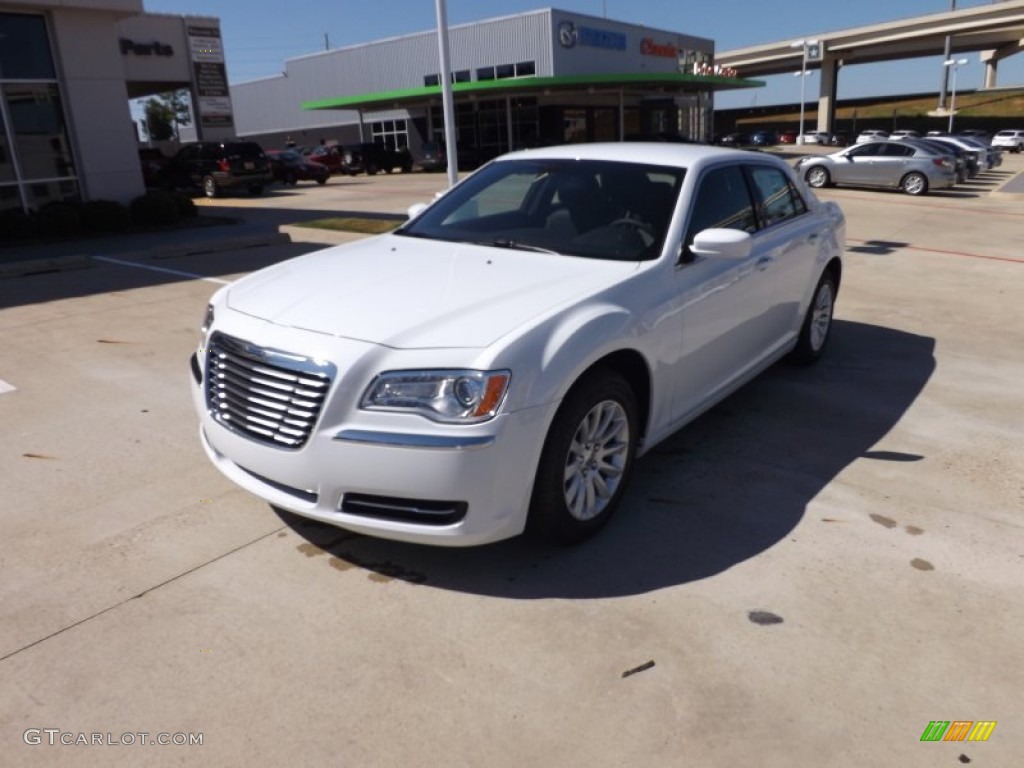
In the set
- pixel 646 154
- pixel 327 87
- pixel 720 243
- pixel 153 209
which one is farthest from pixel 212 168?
pixel 327 87

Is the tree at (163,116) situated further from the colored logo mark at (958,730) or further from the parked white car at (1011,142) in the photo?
the colored logo mark at (958,730)

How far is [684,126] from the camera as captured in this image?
182 feet

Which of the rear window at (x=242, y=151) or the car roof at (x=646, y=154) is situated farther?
the rear window at (x=242, y=151)

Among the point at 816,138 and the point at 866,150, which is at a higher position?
the point at 866,150

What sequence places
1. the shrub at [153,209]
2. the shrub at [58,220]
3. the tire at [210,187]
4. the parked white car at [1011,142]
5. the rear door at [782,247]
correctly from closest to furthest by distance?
the rear door at [782,247] < the shrub at [58,220] < the shrub at [153,209] < the tire at [210,187] < the parked white car at [1011,142]

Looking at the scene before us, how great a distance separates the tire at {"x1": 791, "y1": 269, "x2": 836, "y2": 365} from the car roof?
1.26m

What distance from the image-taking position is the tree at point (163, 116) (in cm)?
6462

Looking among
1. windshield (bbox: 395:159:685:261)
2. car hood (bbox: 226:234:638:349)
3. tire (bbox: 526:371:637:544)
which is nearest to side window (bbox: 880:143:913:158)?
windshield (bbox: 395:159:685:261)

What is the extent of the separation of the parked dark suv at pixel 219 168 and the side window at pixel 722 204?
2249 cm

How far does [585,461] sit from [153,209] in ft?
48.9

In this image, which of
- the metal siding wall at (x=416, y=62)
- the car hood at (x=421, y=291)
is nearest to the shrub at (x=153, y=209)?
the car hood at (x=421, y=291)

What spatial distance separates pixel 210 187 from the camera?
25078mm

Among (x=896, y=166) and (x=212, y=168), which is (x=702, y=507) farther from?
(x=212, y=168)

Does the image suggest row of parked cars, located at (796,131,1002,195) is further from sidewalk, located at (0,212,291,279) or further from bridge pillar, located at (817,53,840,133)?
bridge pillar, located at (817,53,840,133)
